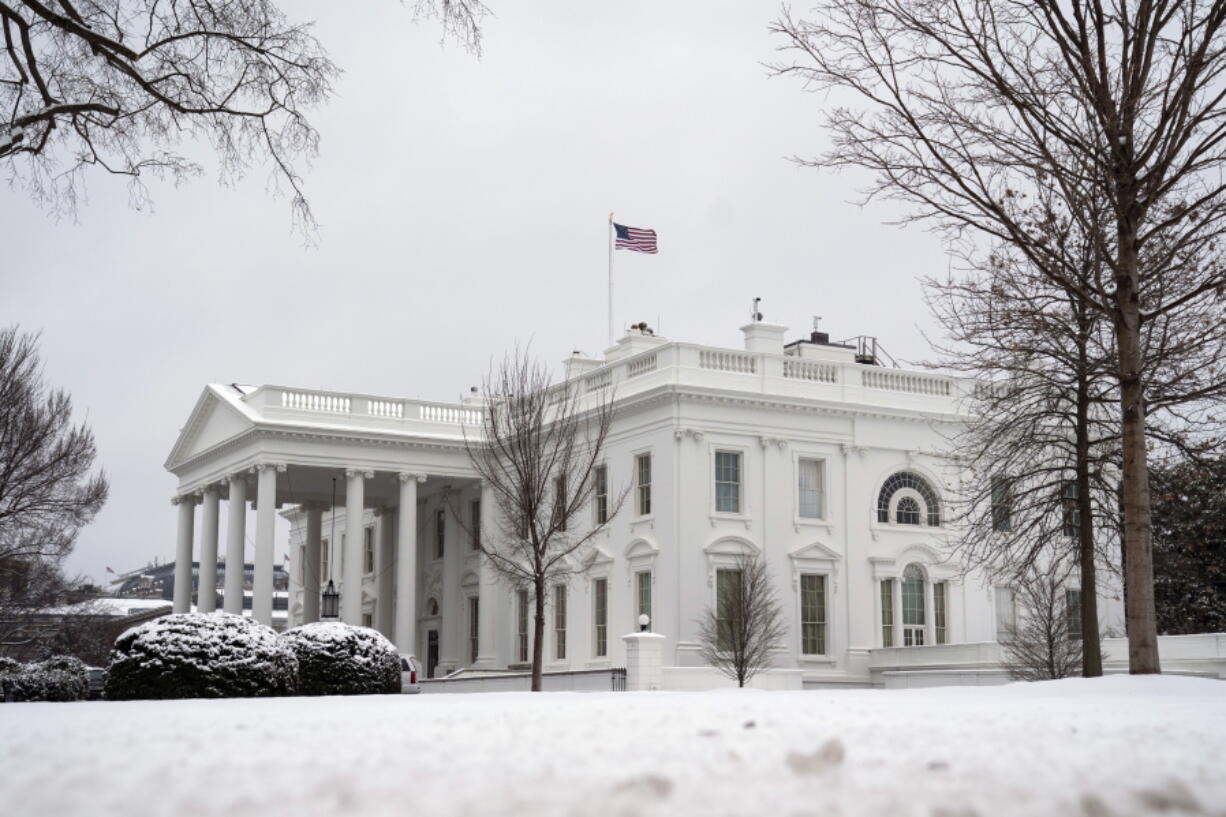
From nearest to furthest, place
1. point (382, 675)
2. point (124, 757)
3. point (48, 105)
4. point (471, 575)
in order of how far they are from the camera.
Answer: point (124, 757) < point (48, 105) < point (382, 675) < point (471, 575)

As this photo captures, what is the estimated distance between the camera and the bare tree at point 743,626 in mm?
36750

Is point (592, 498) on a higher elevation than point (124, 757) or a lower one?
higher

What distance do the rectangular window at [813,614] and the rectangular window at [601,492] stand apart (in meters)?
6.48

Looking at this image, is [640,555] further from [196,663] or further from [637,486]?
[196,663]

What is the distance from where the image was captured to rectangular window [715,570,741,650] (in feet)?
122

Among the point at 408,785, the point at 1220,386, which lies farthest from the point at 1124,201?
the point at 408,785

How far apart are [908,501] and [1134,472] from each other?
26211 millimetres

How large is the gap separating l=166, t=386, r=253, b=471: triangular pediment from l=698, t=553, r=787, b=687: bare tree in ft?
58.3

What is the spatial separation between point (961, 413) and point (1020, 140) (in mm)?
26477

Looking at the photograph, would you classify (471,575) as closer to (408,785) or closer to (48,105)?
(48,105)

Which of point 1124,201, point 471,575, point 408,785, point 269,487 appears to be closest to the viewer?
point 408,785

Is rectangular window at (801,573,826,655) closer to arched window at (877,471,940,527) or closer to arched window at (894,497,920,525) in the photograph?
arched window at (877,471,940,527)

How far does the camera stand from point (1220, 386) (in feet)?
63.0

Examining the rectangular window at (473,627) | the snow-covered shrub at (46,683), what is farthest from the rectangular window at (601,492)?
the snow-covered shrub at (46,683)
